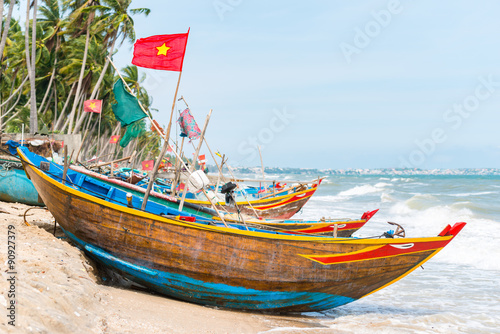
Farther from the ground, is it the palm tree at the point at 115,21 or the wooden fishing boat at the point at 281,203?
the palm tree at the point at 115,21

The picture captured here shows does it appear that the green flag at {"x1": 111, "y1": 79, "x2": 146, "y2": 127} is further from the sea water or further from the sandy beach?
the sea water

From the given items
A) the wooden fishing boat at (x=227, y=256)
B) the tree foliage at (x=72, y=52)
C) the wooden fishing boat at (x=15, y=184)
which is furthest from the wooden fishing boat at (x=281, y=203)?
the tree foliage at (x=72, y=52)

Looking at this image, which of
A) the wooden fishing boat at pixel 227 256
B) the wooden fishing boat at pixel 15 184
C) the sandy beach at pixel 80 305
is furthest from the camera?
the wooden fishing boat at pixel 15 184

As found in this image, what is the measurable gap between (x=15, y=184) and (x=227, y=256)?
23.9ft

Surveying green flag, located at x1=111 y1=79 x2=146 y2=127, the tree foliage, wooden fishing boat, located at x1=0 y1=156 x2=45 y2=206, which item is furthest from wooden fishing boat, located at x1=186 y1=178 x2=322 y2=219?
the tree foliage

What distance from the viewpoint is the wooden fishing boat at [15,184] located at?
35.1 ft

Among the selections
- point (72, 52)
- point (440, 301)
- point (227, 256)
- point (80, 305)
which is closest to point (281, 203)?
point (440, 301)

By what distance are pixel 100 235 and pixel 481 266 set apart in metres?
9.99

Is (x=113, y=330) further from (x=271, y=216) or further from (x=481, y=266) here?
(x=271, y=216)

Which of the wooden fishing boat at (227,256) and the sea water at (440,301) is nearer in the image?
the wooden fishing boat at (227,256)

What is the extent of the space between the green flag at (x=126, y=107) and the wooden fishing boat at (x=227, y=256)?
130cm

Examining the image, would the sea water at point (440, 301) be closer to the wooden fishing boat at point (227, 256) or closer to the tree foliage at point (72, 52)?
the wooden fishing boat at point (227, 256)

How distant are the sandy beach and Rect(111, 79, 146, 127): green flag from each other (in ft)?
7.10

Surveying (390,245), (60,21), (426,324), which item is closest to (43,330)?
(390,245)
